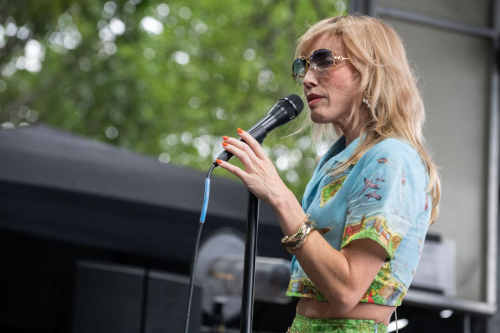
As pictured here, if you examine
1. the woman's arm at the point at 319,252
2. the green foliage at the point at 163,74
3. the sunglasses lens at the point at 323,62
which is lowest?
the woman's arm at the point at 319,252

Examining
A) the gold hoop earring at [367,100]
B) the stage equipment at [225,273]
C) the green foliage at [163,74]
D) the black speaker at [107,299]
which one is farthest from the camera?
the green foliage at [163,74]

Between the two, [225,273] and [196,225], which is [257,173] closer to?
[225,273]

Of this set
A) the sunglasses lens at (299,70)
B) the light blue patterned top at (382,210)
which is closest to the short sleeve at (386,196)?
the light blue patterned top at (382,210)

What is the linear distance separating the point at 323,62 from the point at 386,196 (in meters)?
0.41

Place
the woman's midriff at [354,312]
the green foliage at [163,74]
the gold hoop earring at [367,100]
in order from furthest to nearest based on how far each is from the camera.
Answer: the green foliage at [163,74] < the gold hoop earring at [367,100] < the woman's midriff at [354,312]

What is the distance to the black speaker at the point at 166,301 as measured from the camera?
3.99 metres

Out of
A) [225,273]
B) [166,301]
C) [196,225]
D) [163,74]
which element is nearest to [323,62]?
[166,301]

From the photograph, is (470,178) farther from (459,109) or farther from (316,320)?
(316,320)

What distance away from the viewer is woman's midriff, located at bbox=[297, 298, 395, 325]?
1547mm

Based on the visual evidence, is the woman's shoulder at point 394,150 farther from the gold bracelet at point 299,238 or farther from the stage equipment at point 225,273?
the stage equipment at point 225,273

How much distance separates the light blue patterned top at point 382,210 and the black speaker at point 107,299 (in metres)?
2.51

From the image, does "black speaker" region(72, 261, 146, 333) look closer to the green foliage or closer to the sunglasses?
the sunglasses

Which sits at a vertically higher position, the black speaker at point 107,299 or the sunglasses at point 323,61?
the sunglasses at point 323,61

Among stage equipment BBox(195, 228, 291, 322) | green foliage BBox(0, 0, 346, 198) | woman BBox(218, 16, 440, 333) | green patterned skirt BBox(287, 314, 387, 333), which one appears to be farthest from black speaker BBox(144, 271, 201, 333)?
green foliage BBox(0, 0, 346, 198)
